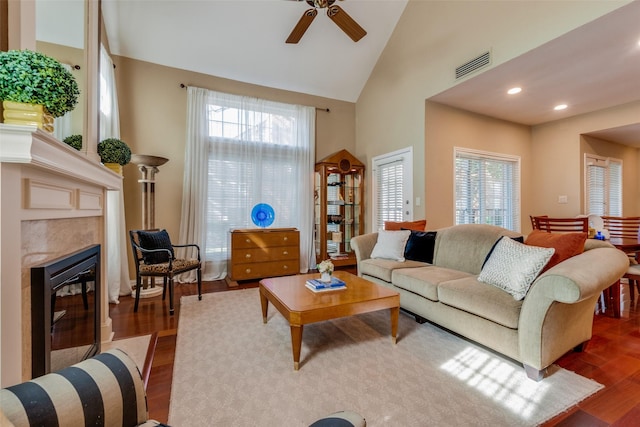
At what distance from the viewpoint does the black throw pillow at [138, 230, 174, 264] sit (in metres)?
3.09

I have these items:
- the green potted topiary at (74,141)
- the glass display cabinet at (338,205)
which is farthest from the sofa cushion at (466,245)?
the green potted topiary at (74,141)

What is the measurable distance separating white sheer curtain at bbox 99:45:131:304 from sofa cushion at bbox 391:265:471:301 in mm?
3233

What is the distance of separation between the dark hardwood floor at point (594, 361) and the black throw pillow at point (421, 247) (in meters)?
1.42

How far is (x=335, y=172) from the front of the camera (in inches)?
194

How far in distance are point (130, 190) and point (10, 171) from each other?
3.23 metres

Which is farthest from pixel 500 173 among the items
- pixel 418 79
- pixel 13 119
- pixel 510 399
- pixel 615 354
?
pixel 13 119

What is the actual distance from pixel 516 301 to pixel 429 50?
3562mm

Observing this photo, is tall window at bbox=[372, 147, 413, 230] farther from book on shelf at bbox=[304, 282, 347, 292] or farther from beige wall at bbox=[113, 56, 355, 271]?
beige wall at bbox=[113, 56, 355, 271]

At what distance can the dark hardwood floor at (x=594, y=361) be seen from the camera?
145 centimetres

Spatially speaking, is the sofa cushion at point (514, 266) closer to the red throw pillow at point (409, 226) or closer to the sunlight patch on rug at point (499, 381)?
the sunlight patch on rug at point (499, 381)

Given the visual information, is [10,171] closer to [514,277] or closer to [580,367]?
[514,277]

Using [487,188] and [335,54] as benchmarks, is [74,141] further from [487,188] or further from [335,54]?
[487,188]

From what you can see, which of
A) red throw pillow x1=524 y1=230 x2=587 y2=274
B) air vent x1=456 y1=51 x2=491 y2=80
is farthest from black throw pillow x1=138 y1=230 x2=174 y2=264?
air vent x1=456 y1=51 x2=491 y2=80

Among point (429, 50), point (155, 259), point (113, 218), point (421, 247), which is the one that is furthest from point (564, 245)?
point (113, 218)
